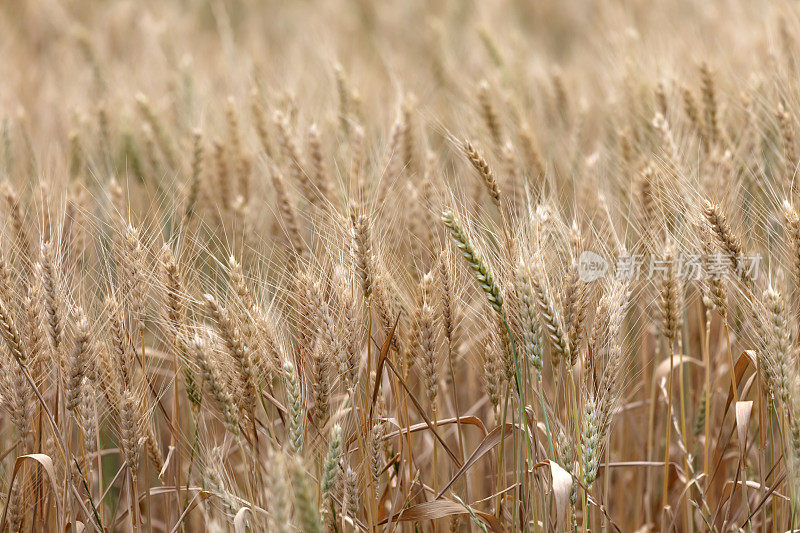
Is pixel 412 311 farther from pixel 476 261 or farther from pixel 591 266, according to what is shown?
pixel 591 266

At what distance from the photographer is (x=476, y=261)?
1400mm

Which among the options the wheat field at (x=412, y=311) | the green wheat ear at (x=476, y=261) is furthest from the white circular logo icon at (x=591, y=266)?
the green wheat ear at (x=476, y=261)

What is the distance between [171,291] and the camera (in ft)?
5.09

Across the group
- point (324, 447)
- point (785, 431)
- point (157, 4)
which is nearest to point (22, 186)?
point (324, 447)

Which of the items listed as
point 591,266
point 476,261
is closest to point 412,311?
point 476,261

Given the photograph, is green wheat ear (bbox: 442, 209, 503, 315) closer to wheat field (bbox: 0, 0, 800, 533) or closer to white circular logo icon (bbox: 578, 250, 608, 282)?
wheat field (bbox: 0, 0, 800, 533)

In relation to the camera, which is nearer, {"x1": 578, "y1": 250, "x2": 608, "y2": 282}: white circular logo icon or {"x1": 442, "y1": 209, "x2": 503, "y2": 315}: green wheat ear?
{"x1": 442, "y1": 209, "x2": 503, "y2": 315}: green wheat ear

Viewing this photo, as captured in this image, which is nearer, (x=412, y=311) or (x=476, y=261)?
(x=476, y=261)

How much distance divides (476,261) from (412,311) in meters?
0.26

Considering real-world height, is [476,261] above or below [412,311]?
above

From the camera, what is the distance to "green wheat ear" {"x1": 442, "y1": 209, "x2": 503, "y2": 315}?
4.57ft

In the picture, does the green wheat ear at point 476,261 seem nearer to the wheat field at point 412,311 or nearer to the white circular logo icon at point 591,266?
the wheat field at point 412,311

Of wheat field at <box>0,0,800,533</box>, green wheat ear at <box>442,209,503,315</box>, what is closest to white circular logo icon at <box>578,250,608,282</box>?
wheat field at <box>0,0,800,533</box>

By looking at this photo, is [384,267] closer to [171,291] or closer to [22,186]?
[171,291]
